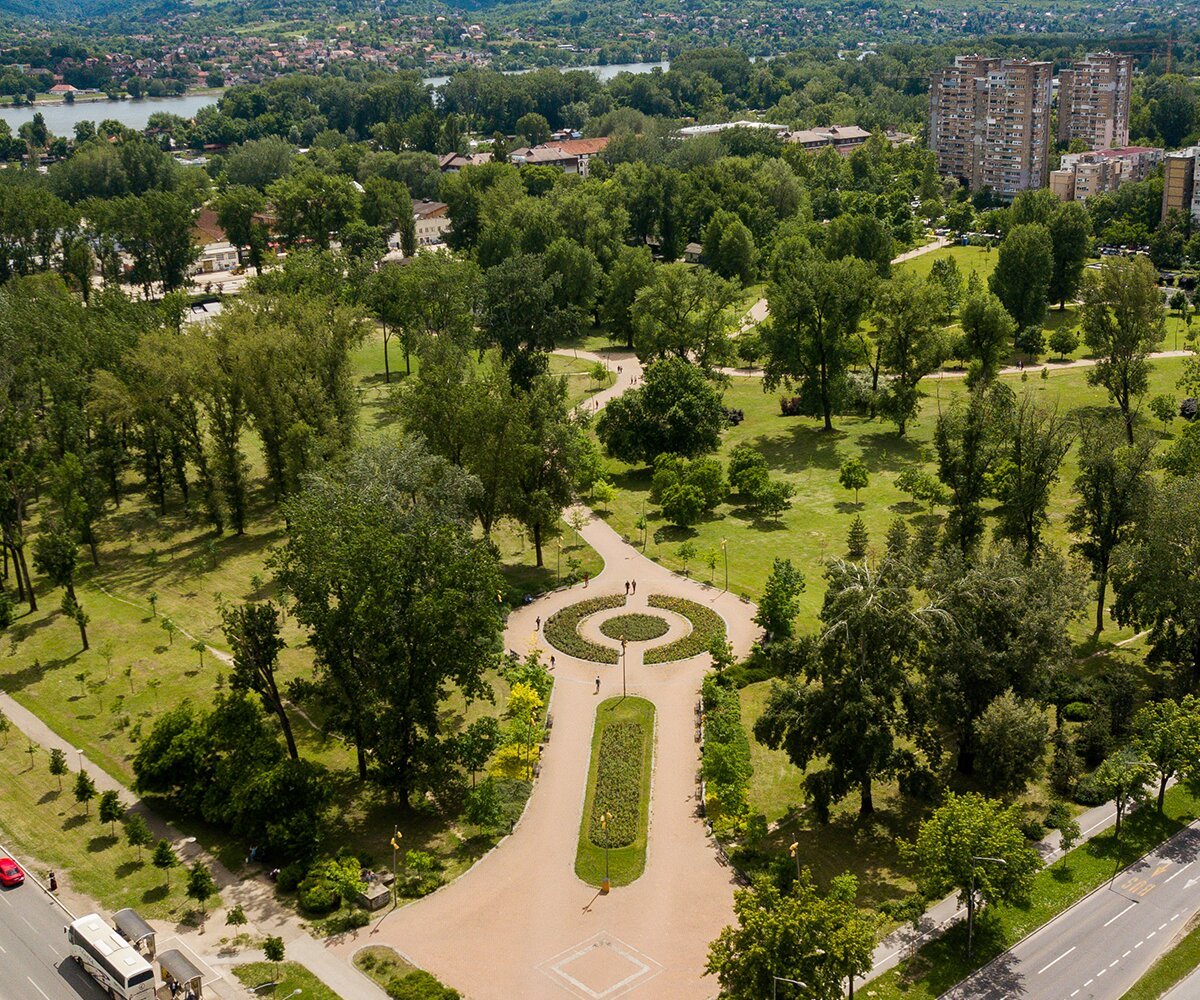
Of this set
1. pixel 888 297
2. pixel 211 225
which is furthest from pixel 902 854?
pixel 211 225

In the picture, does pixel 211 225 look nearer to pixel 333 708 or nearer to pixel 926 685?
pixel 333 708

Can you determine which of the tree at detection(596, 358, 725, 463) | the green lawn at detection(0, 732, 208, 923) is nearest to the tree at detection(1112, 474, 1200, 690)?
the tree at detection(596, 358, 725, 463)

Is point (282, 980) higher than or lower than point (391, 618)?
lower

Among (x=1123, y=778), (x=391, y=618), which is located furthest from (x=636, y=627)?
(x=1123, y=778)

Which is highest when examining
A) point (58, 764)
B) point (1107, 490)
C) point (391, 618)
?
point (391, 618)

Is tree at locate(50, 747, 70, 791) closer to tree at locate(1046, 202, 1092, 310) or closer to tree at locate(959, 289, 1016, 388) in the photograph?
tree at locate(959, 289, 1016, 388)

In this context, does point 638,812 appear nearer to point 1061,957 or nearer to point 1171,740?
point 1061,957
